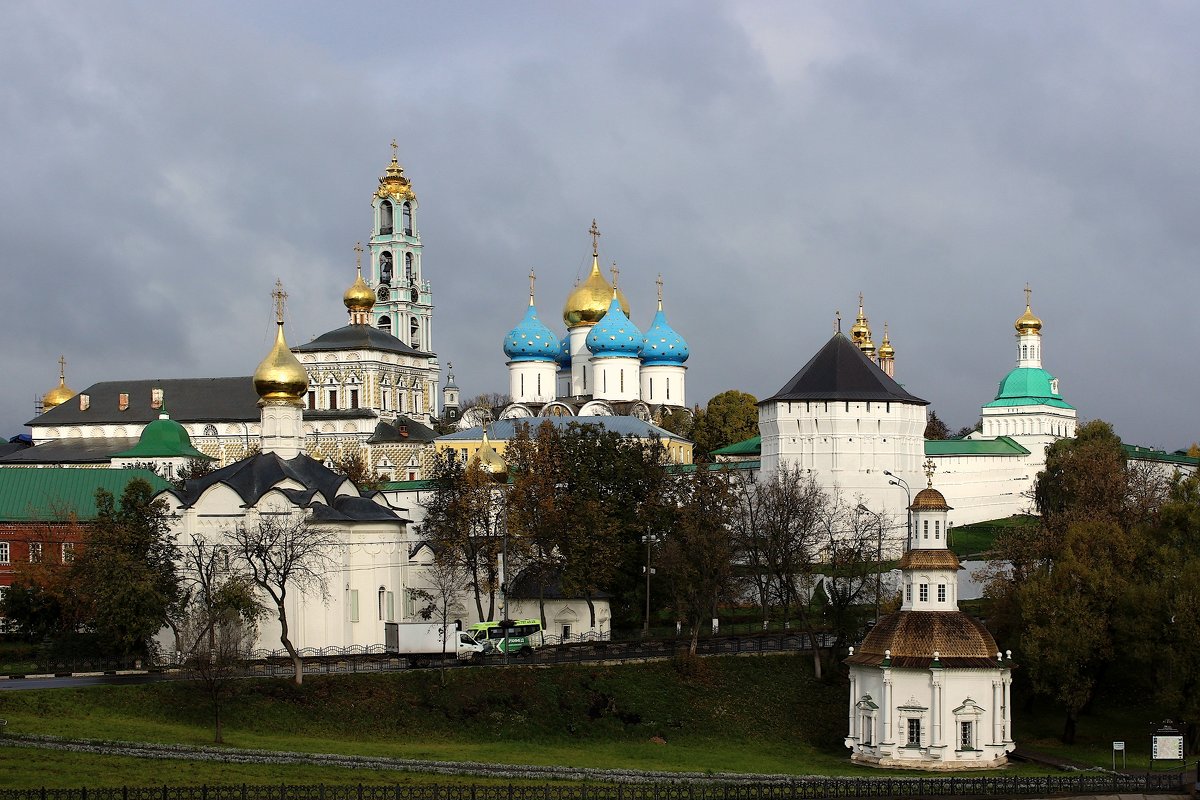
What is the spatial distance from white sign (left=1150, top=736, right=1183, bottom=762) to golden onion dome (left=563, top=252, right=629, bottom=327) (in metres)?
71.5

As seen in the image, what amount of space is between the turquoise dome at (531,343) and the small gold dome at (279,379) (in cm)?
4644

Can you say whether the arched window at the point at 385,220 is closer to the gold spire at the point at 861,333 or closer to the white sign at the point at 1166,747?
the gold spire at the point at 861,333

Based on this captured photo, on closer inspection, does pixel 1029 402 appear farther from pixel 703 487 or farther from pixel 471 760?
pixel 471 760

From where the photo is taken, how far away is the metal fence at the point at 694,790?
35.1 meters

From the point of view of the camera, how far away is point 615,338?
109125mm

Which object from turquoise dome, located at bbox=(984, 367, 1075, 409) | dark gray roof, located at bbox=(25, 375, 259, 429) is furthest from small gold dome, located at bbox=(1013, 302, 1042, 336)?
dark gray roof, located at bbox=(25, 375, 259, 429)

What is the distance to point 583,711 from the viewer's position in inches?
1970

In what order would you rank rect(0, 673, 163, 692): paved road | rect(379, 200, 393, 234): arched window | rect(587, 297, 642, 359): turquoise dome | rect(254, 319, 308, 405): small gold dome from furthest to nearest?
rect(379, 200, 393, 234): arched window < rect(587, 297, 642, 359): turquoise dome < rect(254, 319, 308, 405): small gold dome < rect(0, 673, 163, 692): paved road

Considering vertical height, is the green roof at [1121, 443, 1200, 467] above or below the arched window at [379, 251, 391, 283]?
below

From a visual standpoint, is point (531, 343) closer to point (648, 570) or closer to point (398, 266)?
point (398, 266)

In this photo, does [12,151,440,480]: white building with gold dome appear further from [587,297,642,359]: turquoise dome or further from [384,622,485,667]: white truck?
[384,622,485,667]: white truck

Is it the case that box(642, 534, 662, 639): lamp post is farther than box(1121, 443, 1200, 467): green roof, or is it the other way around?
box(1121, 443, 1200, 467): green roof

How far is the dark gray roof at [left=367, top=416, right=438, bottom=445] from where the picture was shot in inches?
4065

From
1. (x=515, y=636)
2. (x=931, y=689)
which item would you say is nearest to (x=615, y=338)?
(x=515, y=636)
